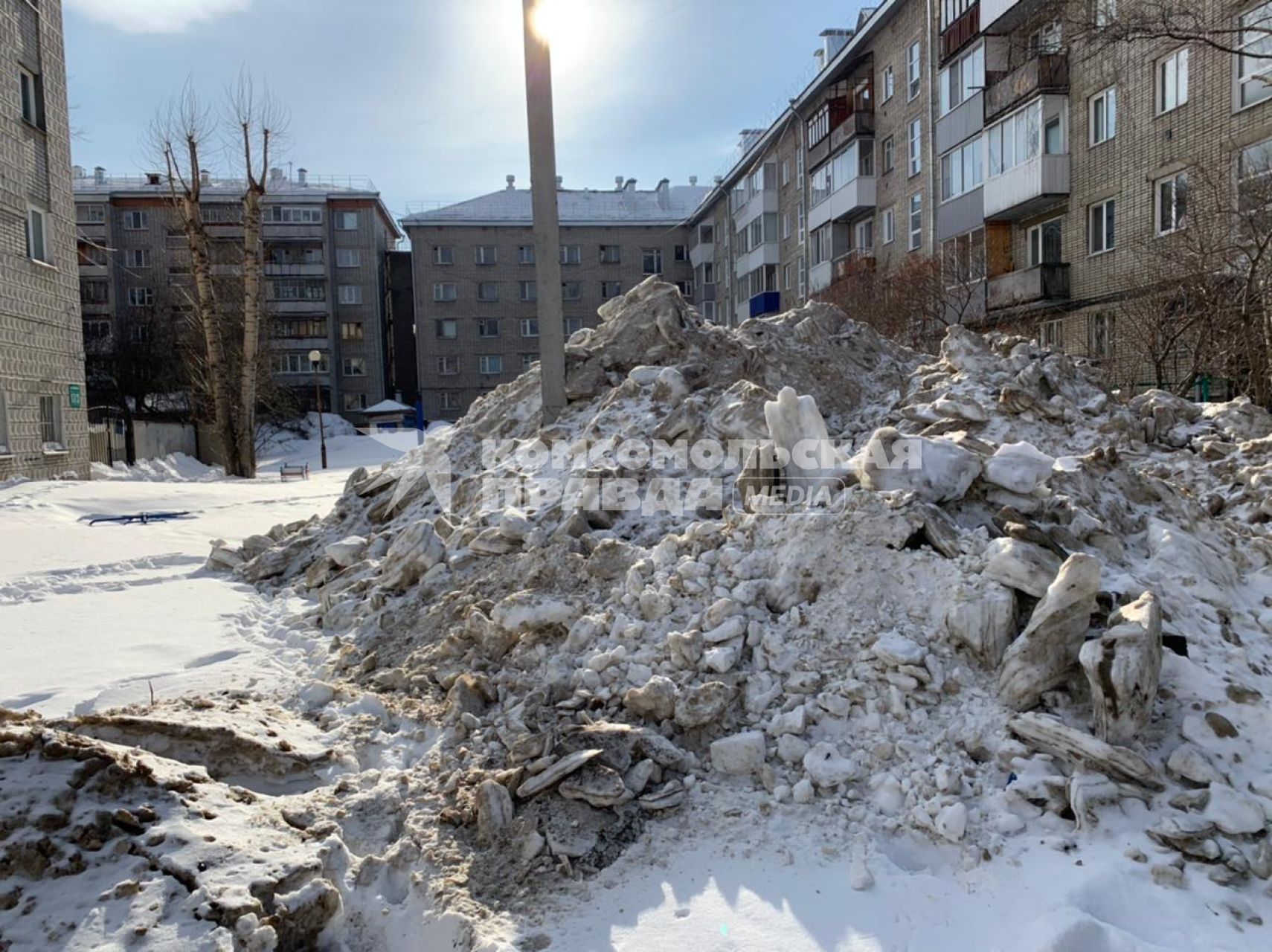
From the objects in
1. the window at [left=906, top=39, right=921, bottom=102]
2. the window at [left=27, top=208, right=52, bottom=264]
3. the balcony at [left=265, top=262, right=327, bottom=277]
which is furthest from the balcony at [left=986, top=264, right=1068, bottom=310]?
the balcony at [left=265, top=262, right=327, bottom=277]

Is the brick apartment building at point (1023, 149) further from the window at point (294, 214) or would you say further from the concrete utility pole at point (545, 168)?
the window at point (294, 214)

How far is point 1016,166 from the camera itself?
64.3 feet

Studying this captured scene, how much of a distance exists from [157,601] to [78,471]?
45.4 feet

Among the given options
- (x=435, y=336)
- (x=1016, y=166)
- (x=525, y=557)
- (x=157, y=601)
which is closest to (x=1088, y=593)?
(x=525, y=557)

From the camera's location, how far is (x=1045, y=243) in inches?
794

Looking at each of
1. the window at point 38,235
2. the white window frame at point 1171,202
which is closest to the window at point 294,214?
the window at point 38,235

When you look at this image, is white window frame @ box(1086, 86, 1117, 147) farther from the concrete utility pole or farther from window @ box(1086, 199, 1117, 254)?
the concrete utility pole

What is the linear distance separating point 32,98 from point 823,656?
20.6 meters

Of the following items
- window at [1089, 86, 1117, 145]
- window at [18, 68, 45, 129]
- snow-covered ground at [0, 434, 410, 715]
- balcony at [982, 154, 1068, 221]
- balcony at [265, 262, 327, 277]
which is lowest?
snow-covered ground at [0, 434, 410, 715]

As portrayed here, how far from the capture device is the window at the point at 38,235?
1678cm

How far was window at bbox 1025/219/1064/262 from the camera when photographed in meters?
19.8

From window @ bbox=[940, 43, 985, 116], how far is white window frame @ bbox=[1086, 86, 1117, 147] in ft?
10.8

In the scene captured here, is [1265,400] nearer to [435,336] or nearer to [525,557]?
[525,557]

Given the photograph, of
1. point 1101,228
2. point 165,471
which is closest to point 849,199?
point 1101,228
